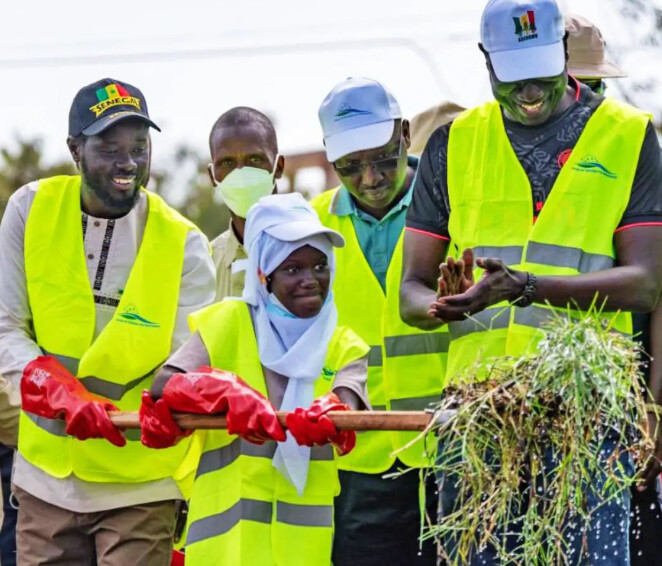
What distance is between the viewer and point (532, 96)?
557 centimetres

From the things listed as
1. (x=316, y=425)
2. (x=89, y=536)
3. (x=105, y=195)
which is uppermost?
(x=105, y=195)

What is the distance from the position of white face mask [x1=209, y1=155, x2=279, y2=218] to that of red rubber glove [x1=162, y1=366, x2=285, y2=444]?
190 centimetres

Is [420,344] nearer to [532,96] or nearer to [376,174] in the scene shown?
[376,174]

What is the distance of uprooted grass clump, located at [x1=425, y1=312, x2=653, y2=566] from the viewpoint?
488 centimetres

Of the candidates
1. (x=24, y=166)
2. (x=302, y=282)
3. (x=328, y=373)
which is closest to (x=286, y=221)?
(x=302, y=282)

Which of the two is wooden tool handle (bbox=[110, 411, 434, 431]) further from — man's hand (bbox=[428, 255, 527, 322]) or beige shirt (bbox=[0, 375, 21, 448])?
beige shirt (bbox=[0, 375, 21, 448])

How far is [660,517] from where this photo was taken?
6.51 m

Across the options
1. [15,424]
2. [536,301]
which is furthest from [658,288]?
[15,424]

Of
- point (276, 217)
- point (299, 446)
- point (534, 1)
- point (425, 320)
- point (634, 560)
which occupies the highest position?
point (534, 1)

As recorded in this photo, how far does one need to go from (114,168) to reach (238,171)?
104cm

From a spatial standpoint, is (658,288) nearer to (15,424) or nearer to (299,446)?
(299,446)

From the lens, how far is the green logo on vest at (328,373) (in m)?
6.07

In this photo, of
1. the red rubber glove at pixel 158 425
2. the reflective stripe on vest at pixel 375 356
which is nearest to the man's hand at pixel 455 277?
the red rubber glove at pixel 158 425

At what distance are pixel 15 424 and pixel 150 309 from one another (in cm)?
158
